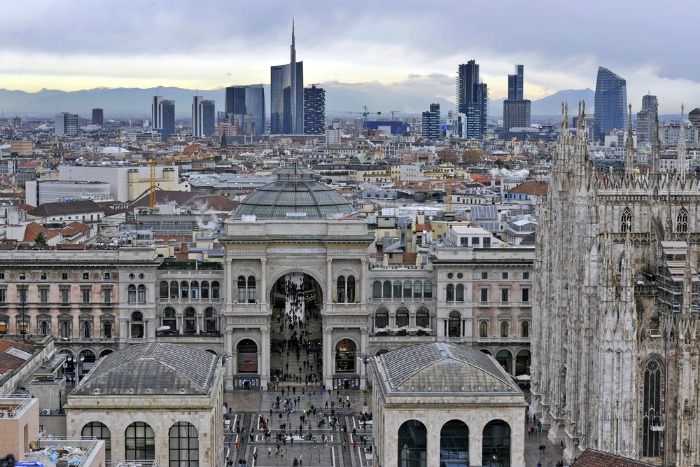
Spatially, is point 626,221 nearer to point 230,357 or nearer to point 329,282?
point 329,282

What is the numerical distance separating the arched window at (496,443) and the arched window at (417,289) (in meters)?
46.8

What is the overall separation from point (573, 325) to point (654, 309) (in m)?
6.12

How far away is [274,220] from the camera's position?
4847 inches

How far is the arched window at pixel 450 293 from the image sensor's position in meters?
125

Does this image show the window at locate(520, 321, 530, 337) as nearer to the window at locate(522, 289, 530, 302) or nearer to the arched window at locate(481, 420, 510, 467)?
the window at locate(522, 289, 530, 302)

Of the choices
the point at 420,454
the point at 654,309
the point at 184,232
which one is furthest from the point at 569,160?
the point at 184,232

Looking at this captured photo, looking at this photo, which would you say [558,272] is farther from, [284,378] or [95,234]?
[95,234]

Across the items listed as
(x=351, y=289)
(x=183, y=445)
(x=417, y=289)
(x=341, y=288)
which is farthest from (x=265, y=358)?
(x=183, y=445)

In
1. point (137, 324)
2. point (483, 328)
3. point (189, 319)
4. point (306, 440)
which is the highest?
point (189, 319)

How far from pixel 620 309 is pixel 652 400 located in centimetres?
707

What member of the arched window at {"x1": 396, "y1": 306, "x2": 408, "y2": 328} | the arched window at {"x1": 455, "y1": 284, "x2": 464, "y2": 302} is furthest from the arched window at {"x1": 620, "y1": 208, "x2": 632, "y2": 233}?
the arched window at {"x1": 396, "y1": 306, "x2": 408, "y2": 328}

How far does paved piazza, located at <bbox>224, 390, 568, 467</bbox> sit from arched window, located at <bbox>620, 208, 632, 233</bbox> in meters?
17.9

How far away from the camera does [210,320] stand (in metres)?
128

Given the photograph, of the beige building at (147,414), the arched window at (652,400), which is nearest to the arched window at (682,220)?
the arched window at (652,400)
